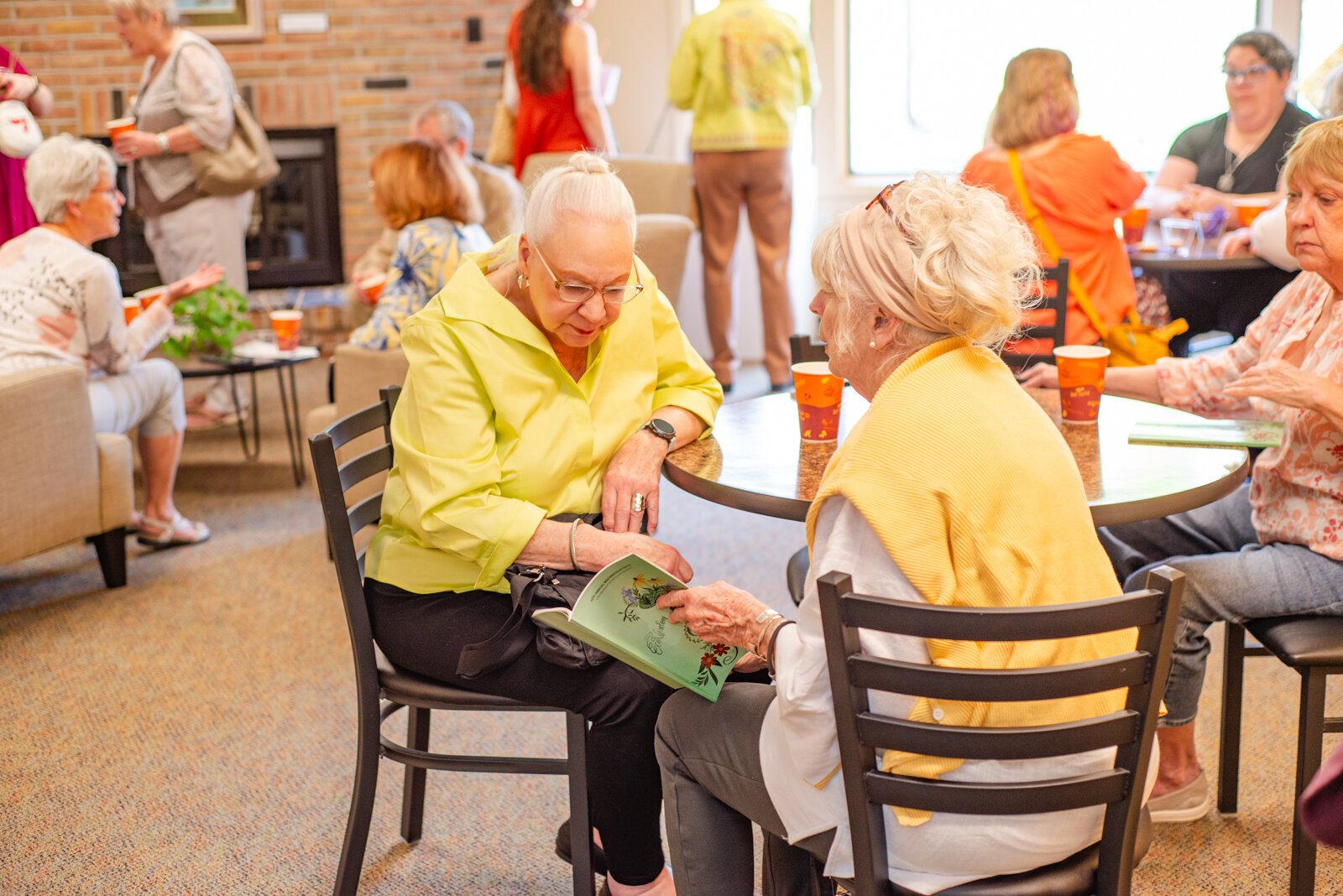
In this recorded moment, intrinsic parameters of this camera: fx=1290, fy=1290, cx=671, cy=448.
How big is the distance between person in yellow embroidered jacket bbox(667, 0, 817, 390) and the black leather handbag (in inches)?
151

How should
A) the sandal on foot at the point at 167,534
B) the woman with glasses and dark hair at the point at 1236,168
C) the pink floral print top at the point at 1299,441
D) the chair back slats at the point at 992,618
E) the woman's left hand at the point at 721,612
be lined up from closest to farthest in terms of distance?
the chair back slats at the point at 992,618, the woman's left hand at the point at 721,612, the pink floral print top at the point at 1299,441, the sandal on foot at the point at 167,534, the woman with glasses and dark hair at the point at 1236,168

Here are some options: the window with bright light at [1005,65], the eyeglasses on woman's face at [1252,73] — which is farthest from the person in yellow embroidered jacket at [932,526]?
the window with bright light at [1005,65]

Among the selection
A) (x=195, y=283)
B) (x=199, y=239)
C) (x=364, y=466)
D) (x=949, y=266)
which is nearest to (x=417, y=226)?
(x=195, y=283)

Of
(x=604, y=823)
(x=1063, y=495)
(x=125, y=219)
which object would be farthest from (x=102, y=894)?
(x=125, y=219)

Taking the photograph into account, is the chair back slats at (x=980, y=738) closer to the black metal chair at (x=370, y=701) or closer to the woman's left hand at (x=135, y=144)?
the black metal chair at (x=370, y=701)

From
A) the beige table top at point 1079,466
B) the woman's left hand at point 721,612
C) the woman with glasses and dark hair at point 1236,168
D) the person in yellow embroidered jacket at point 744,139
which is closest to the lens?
the woman's left hand at point 721,612

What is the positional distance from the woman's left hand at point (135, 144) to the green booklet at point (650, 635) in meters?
3.87

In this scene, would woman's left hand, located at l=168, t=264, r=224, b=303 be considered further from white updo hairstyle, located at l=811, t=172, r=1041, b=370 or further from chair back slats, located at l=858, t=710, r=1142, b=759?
chair back slats, located at l=858, t=710, r=1142, b=759

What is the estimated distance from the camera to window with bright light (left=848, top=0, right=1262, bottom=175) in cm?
578

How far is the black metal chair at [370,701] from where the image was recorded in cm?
188

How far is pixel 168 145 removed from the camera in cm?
498

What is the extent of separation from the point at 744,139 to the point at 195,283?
7.78 feet

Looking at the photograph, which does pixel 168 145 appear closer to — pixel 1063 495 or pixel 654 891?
pixel 654 891

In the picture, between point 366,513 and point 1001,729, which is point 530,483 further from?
point 1001,729
